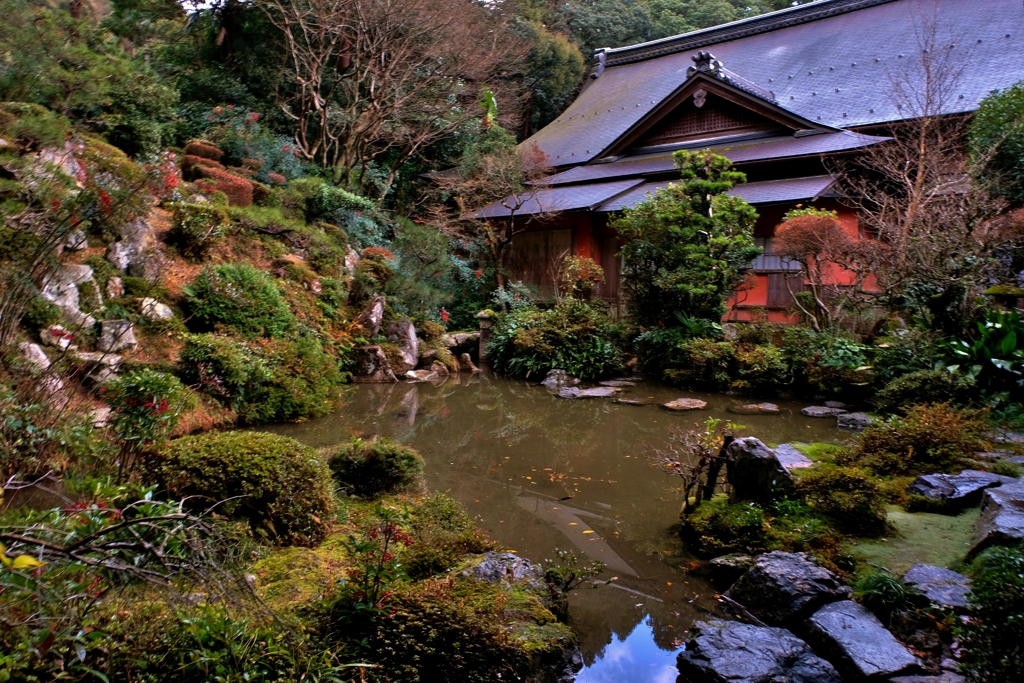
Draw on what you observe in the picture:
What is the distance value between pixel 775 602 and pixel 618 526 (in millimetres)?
1718

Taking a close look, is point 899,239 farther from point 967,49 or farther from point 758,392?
point 967,49

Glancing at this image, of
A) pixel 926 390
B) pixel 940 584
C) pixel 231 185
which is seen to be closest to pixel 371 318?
pixel 231 185

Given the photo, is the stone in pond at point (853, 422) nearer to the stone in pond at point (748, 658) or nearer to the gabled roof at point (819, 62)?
the stone in pond at point (748, 658)

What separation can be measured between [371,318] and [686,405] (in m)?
5.90

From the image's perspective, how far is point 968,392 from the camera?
7336mm

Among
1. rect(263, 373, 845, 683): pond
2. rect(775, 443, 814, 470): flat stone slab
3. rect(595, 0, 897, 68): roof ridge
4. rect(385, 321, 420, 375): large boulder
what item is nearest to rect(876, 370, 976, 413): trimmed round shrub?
rect(263, 373, 845, 683): pond

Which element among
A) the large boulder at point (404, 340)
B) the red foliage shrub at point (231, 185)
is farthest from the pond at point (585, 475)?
the red foliage shrub at point (231, 185)

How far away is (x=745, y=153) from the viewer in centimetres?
1506

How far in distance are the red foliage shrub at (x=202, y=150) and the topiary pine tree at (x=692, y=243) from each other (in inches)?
332

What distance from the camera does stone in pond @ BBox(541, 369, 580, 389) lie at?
470 inches

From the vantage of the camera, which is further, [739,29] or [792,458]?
[739,29]

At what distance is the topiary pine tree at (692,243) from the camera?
1163 centimetres

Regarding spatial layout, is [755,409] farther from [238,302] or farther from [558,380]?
[238,302]

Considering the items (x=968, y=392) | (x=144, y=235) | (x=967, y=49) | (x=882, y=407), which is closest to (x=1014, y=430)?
(x=968, y=392)
